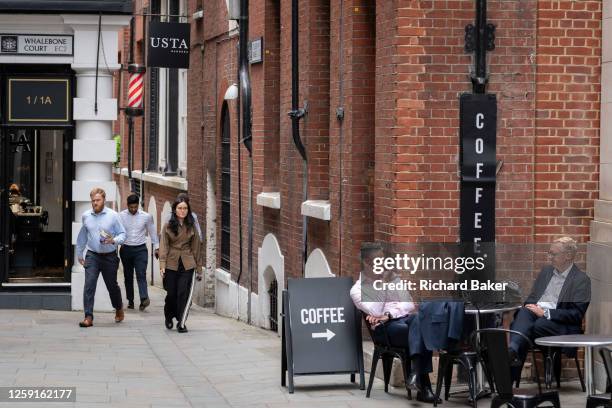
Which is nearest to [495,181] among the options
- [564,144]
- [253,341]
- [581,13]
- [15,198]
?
[564,144]

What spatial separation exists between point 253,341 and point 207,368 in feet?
8.04

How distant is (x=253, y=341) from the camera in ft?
55.2

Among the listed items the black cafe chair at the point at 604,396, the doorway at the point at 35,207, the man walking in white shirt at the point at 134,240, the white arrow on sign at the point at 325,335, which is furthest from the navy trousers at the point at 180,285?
the black cafe chair at the point at 604,396

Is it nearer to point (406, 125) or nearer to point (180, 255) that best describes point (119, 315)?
point (180, 255)

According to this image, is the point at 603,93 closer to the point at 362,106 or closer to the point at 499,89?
the point at 499,89

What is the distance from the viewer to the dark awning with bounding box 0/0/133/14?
18.3m

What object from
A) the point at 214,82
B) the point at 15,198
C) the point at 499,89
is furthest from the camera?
the point at 214,82

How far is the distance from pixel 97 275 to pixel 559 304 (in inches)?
287

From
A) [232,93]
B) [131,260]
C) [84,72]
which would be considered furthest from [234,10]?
[131,260]

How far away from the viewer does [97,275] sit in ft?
57.4

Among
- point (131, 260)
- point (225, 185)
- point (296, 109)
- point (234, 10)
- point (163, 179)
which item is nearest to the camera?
point (296, 109)

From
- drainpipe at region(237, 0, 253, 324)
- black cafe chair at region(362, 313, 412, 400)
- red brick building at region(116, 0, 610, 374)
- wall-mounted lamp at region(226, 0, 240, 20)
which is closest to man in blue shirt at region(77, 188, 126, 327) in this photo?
red brick building at region(116, 0, 610, 374)

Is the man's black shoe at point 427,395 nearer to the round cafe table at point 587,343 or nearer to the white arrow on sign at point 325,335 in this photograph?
the white arrow on sign at point 325,335

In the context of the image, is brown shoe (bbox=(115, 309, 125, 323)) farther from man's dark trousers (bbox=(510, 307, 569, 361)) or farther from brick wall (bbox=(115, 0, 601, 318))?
man's dark trousers (bbox=(510, 307, 569, 361))
